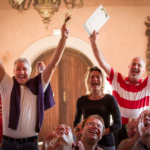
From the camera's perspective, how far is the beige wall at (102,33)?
186 inches

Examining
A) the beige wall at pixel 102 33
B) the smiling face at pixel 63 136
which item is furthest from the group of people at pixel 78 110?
the beige wall at pixel 102 33

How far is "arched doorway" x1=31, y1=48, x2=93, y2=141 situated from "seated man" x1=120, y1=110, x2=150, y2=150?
3297 millimetres

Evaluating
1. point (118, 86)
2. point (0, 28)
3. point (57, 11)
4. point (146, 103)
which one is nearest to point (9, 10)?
point (0, 28)

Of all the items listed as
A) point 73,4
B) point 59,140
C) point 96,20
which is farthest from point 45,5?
point 59,140

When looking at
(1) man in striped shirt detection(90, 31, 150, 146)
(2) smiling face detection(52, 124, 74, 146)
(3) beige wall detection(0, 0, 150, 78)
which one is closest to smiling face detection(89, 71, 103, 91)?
(1) man in striped shirt detection(90, 31, 150, 146)

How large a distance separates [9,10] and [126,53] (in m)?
2.70

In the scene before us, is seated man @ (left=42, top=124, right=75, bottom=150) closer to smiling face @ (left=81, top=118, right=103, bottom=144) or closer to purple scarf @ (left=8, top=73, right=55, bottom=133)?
smiling face @ (left=81, top=118, right=103, bottom=144)

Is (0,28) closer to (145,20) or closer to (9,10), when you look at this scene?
(9,10)

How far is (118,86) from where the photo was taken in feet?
8.30

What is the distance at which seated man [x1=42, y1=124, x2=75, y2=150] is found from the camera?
141 centimetres

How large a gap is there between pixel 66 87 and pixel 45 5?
6.15 ft

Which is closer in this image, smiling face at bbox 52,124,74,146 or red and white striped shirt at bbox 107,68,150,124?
smiling face at bbox 52,124,74,146

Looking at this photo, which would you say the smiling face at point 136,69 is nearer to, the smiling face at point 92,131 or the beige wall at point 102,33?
the smiling face at point 92,131

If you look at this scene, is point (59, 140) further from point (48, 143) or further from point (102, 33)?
point (102, 33)
